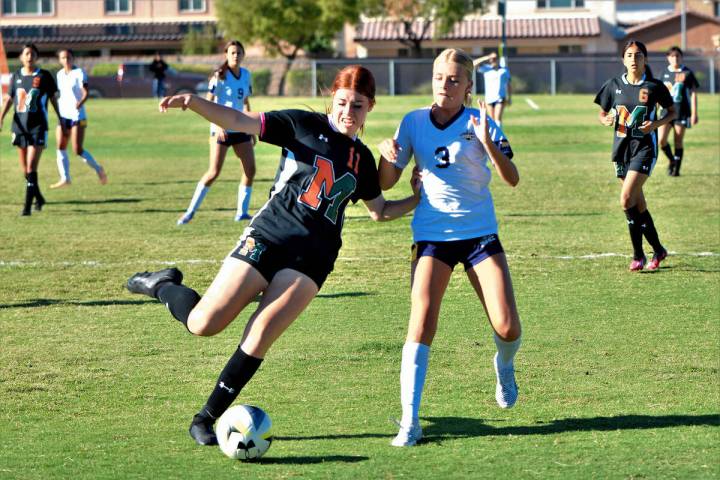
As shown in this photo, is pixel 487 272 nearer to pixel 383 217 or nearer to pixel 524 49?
pixel 383 217

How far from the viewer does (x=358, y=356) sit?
7.96 m

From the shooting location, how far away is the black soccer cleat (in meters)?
6.83

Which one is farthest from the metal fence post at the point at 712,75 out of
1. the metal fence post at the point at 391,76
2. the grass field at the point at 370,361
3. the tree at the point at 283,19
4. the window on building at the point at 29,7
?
the window on building at the point at 29,7

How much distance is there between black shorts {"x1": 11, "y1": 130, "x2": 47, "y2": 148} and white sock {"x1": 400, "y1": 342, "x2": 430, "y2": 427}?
36.3 ft

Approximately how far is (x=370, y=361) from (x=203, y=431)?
2064 millimetres

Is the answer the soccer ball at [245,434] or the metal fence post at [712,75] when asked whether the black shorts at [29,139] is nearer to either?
the soccer ball at [245,434]

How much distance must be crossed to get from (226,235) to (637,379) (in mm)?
7697

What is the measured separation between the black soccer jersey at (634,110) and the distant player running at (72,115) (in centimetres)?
969

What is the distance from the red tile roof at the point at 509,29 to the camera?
81.9 metres

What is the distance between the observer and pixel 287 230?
5.83 m

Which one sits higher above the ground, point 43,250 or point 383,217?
point 383,217

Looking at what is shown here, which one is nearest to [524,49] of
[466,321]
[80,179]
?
[80,179]

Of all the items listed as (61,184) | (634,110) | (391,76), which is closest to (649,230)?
(634,110)

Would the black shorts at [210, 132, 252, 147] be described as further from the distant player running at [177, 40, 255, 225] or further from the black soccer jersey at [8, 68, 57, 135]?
the black soccer jersey at [8, 68, 57, 135]
